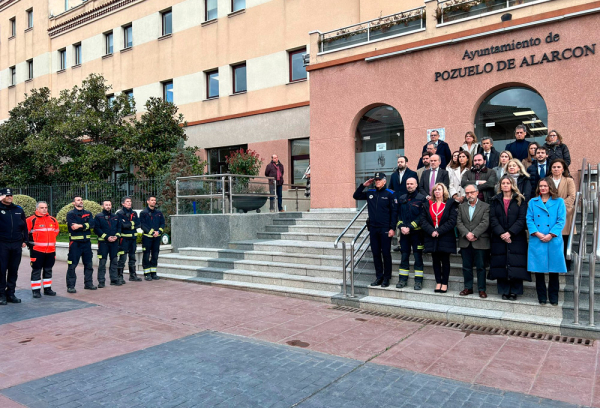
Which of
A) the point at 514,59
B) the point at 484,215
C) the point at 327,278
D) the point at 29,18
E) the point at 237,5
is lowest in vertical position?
the point at 327,278

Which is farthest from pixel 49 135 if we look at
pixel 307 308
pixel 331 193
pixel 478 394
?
pixel 478 394

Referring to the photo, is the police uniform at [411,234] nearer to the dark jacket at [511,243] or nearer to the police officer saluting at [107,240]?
the dark jacket at [511,243]

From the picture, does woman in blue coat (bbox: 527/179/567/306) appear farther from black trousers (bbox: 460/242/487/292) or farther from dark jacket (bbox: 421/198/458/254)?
dark jacket (bbox: 421/198/458/254)

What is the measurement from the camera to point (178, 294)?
943cm

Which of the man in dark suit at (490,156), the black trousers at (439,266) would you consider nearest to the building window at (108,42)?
the man in dark suit at (490,156)

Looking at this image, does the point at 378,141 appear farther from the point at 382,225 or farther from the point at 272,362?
the point at 272,362

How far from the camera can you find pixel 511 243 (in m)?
6.87

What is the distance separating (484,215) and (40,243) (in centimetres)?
812

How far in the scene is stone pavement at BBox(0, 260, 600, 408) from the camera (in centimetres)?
438

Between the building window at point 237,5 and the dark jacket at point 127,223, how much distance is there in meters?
12.0

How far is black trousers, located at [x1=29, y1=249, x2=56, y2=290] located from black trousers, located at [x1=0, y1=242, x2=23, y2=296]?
324mm

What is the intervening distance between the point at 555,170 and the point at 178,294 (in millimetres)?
7091

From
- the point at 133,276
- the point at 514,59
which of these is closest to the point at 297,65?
the point at 514,59

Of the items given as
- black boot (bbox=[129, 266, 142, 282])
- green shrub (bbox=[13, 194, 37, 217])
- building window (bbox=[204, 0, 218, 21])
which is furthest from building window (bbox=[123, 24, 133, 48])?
black boot (bbox=[129, 266, 142, 282])
